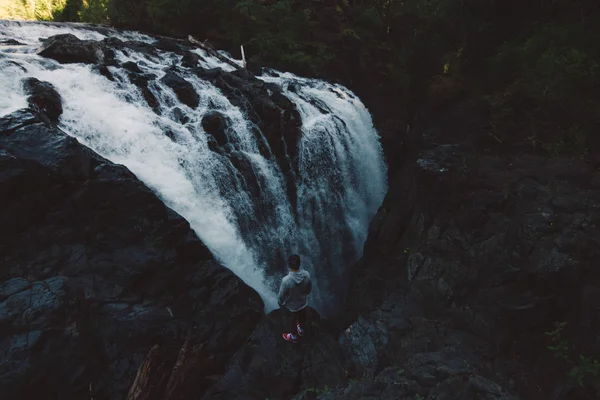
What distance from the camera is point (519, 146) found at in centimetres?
1045

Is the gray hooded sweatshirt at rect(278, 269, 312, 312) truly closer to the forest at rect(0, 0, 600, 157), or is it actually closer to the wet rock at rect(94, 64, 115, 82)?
the forest at rect(0, 0, 600, 157)

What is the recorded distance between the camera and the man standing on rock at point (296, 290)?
6789 mm

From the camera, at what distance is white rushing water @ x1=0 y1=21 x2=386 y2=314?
9203mm

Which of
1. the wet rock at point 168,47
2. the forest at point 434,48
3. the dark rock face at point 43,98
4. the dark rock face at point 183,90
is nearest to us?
the dark rock face at point 43,98

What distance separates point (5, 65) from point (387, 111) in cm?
1454

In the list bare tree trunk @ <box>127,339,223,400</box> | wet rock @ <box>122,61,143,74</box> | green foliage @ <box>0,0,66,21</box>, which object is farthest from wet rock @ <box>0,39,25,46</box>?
green foliage @ <box>0,0,66,21</box>

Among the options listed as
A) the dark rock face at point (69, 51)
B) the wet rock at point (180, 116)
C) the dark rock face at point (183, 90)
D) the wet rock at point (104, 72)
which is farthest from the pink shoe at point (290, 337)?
the dark rock face at point (69, 51)

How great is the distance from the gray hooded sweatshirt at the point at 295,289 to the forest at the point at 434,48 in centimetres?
780

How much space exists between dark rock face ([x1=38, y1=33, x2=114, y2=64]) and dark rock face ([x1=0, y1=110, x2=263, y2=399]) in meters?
5.16

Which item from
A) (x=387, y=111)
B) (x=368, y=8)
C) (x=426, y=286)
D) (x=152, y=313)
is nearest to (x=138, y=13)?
(x=368, y=8)

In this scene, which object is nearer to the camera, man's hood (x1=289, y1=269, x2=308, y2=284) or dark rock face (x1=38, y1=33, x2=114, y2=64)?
man's hood (x1=289, y1=269, x2=308, y2=284)

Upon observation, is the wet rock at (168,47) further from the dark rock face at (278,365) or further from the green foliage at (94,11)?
the dark rock face at (278,365)

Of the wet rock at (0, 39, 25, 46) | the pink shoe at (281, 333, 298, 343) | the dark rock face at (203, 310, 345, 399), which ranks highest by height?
the wet rock at (0, 39, 25, 46)

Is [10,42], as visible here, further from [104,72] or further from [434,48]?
[434,48]
